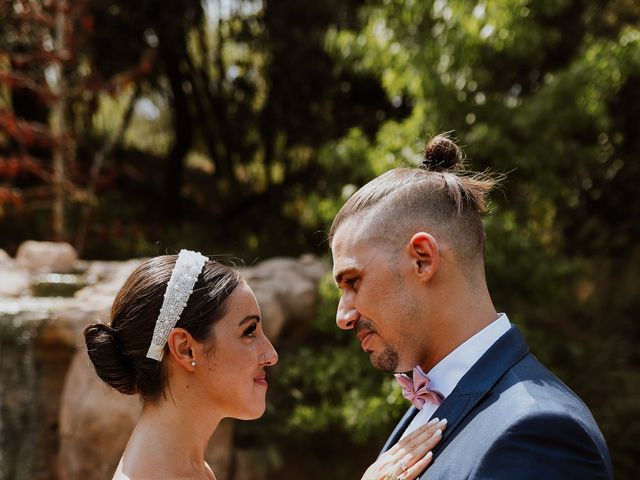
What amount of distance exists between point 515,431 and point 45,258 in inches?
301

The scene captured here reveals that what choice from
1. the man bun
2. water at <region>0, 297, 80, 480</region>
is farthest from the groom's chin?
water at <region>0, 297, 80, 480</region>

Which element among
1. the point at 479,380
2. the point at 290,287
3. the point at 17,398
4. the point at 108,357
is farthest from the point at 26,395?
the point at 479,380

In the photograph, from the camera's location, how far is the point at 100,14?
492 inches

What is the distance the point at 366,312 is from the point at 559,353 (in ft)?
21.3

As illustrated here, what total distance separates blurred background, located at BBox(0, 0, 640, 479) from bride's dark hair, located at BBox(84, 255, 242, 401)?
1.20 feet

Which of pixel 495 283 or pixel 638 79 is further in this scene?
pixel 638 79

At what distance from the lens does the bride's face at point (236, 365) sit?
2654mm

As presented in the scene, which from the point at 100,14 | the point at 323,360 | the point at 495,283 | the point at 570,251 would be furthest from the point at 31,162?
the point at 570,251

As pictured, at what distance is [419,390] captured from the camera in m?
2.23

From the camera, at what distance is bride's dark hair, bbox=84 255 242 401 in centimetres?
266

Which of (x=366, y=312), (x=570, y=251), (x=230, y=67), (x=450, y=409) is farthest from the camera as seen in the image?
(x=230, y=67)

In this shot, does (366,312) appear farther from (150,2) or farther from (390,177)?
(150,2)

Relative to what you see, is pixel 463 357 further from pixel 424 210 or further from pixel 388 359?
pixel 424 210

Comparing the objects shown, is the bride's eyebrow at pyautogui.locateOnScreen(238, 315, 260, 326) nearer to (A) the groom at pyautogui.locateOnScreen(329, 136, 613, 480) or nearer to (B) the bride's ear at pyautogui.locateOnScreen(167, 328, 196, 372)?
(B) the bride's ear at pyautogui.locateOnScreen(167, 328, 196, 372)
